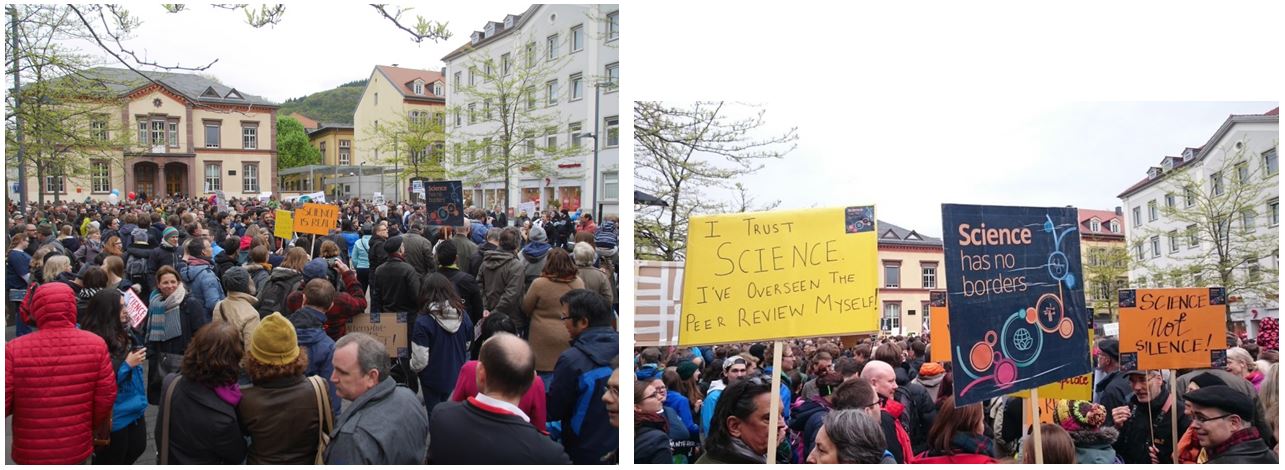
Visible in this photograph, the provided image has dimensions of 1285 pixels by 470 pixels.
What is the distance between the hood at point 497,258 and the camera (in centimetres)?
794

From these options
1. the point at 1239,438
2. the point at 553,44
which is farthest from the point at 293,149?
the point at 1239,438

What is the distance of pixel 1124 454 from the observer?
18.9 feet

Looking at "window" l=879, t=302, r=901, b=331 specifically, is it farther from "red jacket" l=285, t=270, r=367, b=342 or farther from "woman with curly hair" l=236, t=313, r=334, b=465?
"woman with curly hair" l=236, t=313, r=334, b=465

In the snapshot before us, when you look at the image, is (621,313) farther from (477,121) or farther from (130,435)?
(477,121)

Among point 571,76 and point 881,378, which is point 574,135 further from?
point 881,378

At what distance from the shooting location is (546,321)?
6.17 m

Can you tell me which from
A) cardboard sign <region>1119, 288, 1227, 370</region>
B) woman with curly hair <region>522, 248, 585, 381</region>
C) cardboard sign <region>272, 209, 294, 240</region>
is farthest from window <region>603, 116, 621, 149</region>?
cardboard sign <region>272, 209, 294, 240</region>

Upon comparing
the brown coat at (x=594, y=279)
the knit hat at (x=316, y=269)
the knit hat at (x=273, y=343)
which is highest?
the knit hat at (x=316, y=269)

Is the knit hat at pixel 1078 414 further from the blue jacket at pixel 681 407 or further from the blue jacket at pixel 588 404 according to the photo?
the blue jacket at pixel 588 404

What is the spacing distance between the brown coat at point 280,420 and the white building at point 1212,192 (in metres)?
15.5

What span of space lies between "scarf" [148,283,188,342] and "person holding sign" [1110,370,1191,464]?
6.23 meters

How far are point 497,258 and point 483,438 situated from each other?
4.97 m

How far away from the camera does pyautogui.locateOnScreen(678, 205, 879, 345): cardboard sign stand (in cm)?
425

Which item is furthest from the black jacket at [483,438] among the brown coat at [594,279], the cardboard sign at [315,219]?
the cardboard sign at [315,219]
